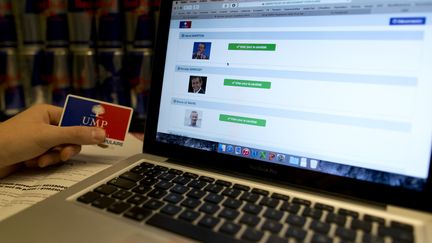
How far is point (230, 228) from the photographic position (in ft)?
1.16

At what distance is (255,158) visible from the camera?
489 millimetres

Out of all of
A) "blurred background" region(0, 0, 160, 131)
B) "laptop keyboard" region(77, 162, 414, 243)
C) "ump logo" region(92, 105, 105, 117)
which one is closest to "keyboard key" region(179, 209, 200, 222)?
"laptop keyboard" region(77, 162, 414, 243)

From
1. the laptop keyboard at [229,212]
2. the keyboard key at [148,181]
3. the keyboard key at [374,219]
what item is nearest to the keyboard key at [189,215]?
the laptop keyboard at [229,212]

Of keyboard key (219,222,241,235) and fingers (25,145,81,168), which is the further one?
fingers (25,145,81,168)

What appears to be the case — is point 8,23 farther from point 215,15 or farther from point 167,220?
point 167,220

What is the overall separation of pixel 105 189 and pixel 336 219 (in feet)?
1.03

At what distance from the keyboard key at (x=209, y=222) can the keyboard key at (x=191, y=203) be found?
3 cm

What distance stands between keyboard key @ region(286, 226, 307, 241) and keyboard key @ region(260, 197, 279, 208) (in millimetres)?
54

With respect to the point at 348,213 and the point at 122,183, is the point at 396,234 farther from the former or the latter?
the point at 122,183

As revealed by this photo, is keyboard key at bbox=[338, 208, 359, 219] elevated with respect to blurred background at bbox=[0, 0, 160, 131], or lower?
lower

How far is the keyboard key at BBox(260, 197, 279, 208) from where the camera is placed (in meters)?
0.40

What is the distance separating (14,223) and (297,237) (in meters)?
0.34

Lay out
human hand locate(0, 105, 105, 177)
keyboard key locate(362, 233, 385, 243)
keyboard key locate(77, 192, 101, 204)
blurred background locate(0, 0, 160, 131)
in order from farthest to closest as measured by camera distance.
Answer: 1. blurred background locate(0, 0, 160, 131)
2. human hand locate(0, 105, 105, 177)
3. keyboard key locate(77, 192, 101, 204)
4. keyboard key locate(362, 233, 385, 243)

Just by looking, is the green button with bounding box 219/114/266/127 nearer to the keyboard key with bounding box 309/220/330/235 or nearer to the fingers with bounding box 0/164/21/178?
the keyboard key with bounding box 309/220/330/235
